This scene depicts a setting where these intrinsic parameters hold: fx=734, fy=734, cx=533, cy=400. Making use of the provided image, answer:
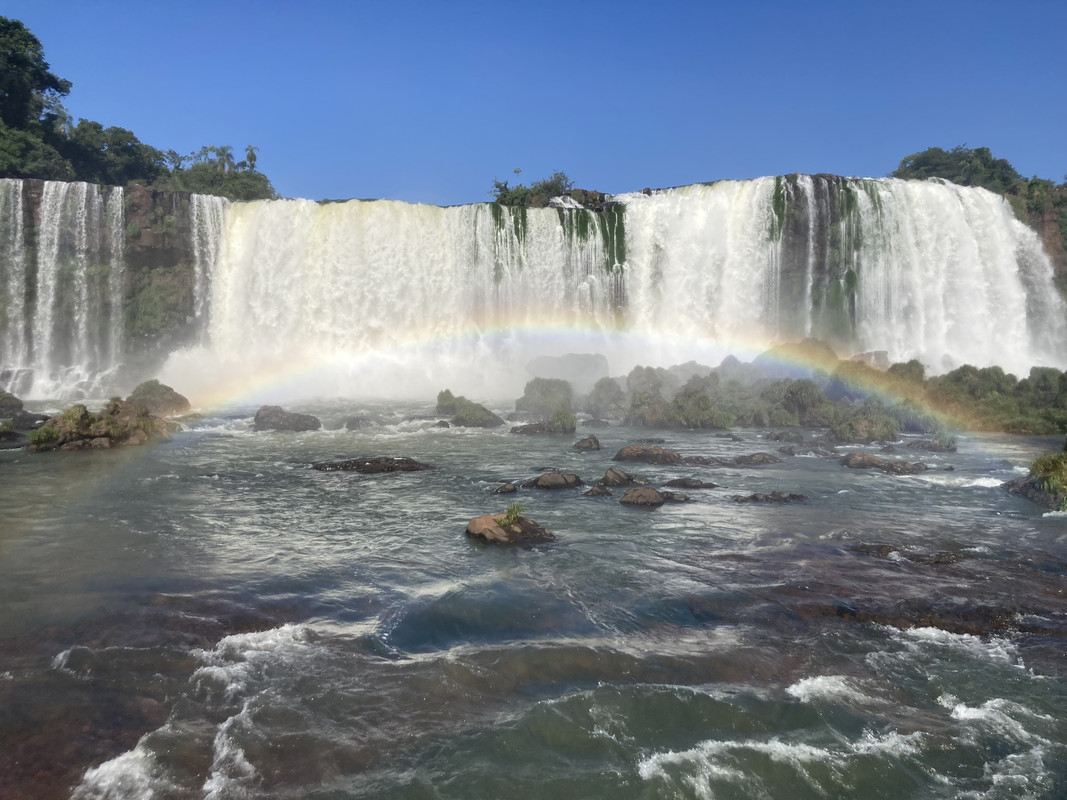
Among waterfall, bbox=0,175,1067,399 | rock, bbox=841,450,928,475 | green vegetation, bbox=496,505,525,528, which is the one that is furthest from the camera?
waterfall, bbox=0,175,1067,399

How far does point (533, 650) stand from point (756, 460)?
11336 millimetres

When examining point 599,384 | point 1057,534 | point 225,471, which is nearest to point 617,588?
point 1057,534

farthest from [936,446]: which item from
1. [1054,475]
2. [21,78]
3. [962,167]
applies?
[21,78]

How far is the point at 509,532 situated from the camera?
33.6 ft

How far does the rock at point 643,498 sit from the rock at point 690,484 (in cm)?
136

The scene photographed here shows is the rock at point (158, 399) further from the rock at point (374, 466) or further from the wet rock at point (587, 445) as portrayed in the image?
the wet rock at point (587, 445)

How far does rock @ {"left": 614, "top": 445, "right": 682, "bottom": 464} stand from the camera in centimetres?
1672

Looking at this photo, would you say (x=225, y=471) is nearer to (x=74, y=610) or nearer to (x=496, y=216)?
(x=74, y=610)

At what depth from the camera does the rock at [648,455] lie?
16719 millimetres

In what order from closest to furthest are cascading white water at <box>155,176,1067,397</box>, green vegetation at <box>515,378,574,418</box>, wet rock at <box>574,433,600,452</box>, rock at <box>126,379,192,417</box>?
wet rock at <box>574,433,600,452</box> → rock at <box>126,379,192,417</box> → green vegetation at <box>515,378,574,418</box> → cascading white water at <box>155,176,1067,397</box>

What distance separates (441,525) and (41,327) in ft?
97.6

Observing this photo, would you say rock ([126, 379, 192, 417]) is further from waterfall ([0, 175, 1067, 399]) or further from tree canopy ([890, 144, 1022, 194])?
tree canopy ([890, 144, 1022, 194])

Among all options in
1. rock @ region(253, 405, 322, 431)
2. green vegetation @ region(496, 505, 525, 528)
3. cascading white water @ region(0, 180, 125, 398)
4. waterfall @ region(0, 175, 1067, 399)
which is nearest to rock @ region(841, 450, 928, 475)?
green vegetation @ region(496, 505, 525, 528)

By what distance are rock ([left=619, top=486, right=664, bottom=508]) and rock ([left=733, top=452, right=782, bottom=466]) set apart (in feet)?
15.3
